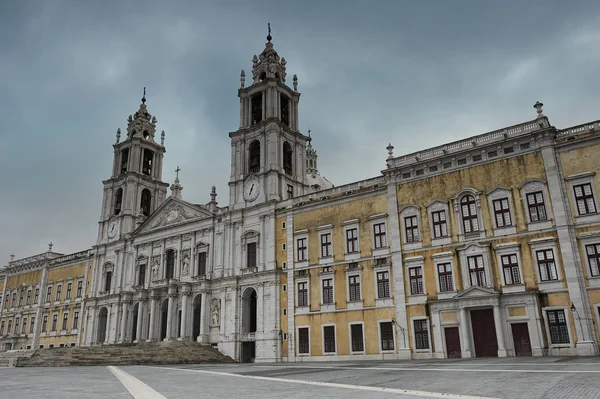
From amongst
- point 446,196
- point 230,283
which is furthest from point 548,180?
point 230,283

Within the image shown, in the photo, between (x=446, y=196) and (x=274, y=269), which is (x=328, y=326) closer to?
(x=274, y=269)

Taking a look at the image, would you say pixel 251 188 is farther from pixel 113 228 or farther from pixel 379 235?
pixel 113 228

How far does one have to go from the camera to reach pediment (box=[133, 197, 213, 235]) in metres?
48.2

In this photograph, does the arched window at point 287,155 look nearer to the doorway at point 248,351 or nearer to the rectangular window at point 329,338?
the doorway at point 248,351

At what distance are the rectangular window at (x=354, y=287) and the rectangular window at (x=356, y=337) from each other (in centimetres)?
195

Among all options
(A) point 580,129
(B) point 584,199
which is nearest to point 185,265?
(B) point 584,199

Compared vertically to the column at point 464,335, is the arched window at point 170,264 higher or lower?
higher

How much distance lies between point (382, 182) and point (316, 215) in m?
6.27

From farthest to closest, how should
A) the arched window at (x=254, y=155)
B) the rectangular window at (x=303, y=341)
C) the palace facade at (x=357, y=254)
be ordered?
the arched window at (x=254, y=155)
the rectangular window at (x=303, y=341)
the palace facade at (x=357, y=254)

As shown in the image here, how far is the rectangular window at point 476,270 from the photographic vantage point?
30031 mm

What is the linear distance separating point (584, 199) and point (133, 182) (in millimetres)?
47228

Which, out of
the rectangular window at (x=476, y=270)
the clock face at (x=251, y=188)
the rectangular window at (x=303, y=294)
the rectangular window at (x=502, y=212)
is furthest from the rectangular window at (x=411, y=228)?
the clock face at (x=251, y=188)

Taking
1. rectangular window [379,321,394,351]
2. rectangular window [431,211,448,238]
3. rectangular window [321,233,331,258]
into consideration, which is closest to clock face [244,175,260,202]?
rectangular window [321,233,331,258]

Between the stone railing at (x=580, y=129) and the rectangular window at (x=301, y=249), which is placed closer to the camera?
the stone railing at (x=580, y=129)
